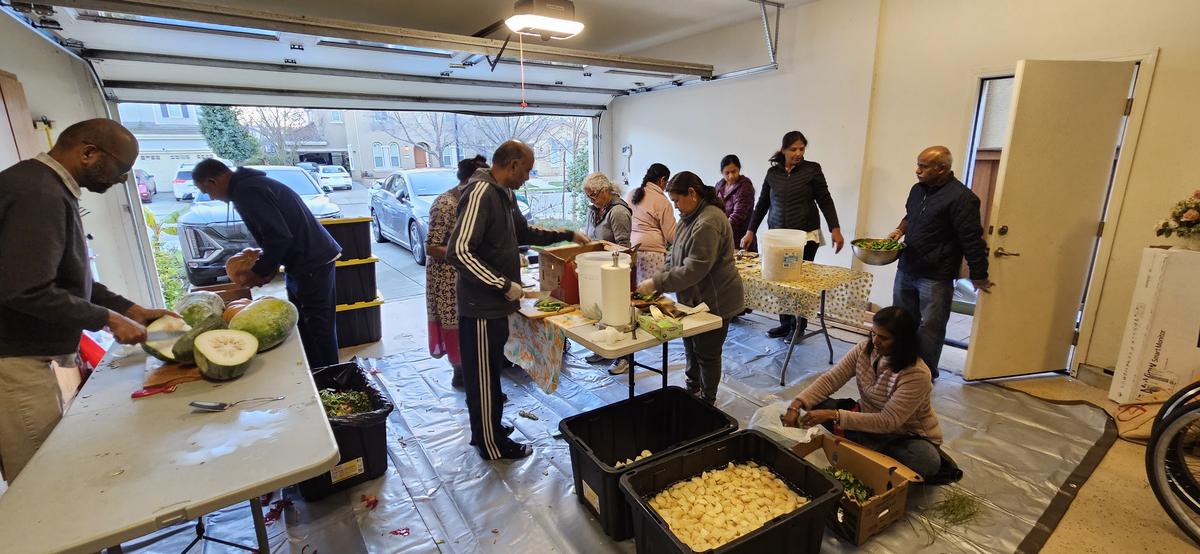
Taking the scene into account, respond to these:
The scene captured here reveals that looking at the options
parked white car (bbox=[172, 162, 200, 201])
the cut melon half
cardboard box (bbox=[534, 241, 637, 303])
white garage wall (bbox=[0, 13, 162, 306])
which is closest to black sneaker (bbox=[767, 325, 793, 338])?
cardboard box (bbox=[534, 241, 637, 303])

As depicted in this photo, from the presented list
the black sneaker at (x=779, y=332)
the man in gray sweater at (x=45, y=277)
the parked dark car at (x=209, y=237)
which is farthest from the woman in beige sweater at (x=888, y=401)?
the parked dark car at (x=209, y=237)

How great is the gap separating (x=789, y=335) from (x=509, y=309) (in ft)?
9.23

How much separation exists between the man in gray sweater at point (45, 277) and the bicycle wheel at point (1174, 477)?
12.5ft

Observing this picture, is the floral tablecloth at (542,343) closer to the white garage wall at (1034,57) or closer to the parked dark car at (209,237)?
the white garage wall at (1034,57)

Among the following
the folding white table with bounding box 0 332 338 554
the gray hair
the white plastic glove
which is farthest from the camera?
the gray hair

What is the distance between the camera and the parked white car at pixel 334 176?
6.82m

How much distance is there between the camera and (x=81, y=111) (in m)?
3.75

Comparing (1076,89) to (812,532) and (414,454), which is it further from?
(414,454)

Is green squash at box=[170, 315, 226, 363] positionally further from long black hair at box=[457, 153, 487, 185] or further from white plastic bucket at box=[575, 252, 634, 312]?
long black hair at box=[457, 153, 487, 185]

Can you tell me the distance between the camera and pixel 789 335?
4.27 metres

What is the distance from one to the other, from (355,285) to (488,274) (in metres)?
2.42

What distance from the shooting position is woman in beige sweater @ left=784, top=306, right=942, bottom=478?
206cm

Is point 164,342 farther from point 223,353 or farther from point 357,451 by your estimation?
point 357,451

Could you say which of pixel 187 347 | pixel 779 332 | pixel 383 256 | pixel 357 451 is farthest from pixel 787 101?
pixel 383 256
